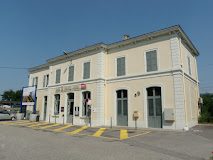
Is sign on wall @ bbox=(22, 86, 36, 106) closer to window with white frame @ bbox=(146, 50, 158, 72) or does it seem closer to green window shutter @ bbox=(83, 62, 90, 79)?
green window shutter @ bbox=(83, 62, 90, 79)

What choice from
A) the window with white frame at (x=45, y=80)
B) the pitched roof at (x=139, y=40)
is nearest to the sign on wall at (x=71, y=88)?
the pitched roof at (x=139, y=40)

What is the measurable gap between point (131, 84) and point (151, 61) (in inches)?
99.7

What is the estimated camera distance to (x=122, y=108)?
1602 cm

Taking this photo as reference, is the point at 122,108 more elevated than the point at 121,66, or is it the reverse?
the point at 121,66

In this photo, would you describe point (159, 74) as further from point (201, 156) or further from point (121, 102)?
point (201, 156)

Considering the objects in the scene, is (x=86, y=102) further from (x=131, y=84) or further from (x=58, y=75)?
(x=58, y=75)

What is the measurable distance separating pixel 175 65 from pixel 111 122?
23.7ft

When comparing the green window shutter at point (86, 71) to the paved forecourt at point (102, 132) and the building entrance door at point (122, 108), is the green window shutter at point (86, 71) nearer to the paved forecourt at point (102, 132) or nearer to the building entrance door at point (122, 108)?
the building entrance door at point (122, 108)

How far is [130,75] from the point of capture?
51.9 feet

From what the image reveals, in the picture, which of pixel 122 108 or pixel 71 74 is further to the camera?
pixel 71 74

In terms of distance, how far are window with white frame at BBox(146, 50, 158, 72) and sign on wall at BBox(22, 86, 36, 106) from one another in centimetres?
1551

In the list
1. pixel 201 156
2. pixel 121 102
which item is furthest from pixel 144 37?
pixel 201 156

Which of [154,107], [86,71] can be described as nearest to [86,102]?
[86,71]

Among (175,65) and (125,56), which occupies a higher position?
(125,56)
